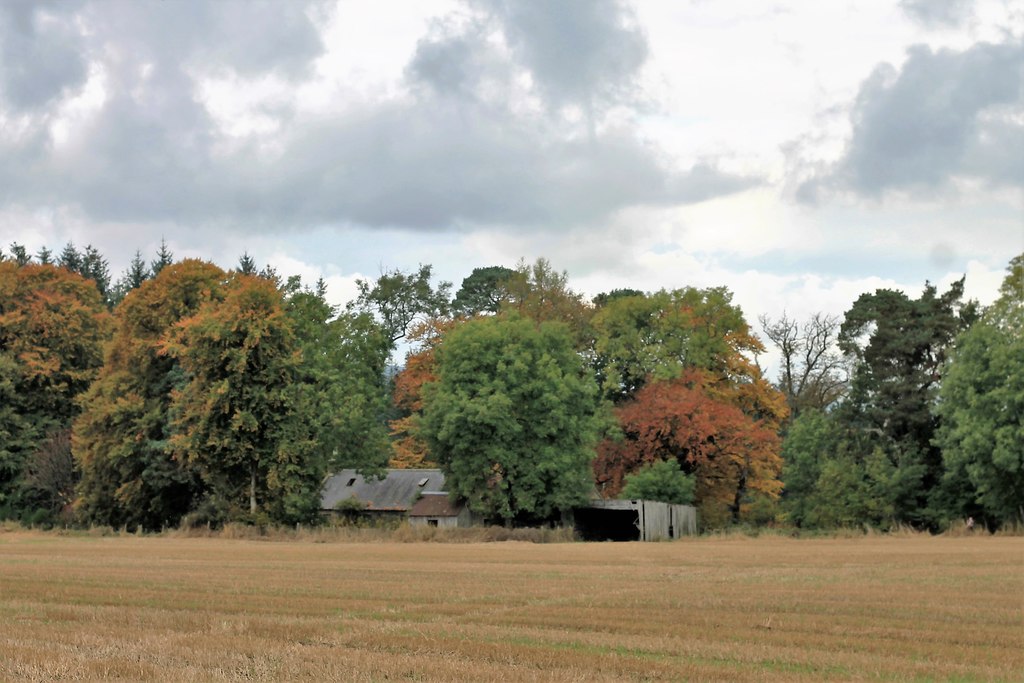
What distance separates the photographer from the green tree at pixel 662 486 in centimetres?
6256

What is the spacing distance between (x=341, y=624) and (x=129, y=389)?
1896 inches

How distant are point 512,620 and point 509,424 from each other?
38.5m

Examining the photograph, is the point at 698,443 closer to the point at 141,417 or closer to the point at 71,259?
the point at 141,417

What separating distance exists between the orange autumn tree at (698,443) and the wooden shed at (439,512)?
32.7 ft

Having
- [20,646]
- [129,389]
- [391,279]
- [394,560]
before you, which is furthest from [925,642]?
[391,279]

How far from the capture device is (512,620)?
18.9 m

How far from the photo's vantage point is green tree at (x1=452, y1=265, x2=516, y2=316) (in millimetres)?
107375

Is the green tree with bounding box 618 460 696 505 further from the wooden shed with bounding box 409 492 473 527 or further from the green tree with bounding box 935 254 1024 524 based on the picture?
the green tree with bounding box 935 254 1024 524

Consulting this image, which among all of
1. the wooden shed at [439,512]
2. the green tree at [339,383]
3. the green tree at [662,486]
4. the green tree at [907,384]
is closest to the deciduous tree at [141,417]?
the green tree at [339,383]

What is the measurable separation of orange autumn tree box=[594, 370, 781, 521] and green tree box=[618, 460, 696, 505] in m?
2.07

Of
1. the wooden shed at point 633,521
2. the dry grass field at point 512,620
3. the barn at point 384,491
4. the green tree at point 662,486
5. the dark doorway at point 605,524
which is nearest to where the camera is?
the dry grass field at point 512,620

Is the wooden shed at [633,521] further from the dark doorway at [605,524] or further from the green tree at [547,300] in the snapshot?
the green tree at [547,300]

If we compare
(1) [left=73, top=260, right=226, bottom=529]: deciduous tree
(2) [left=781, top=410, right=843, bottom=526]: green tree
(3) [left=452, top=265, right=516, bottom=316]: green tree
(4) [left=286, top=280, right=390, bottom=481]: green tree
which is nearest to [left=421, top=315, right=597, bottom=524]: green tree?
(4) [left=286, top=280, right=390, bottom=481]: green tree

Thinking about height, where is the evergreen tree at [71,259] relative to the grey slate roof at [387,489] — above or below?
above
